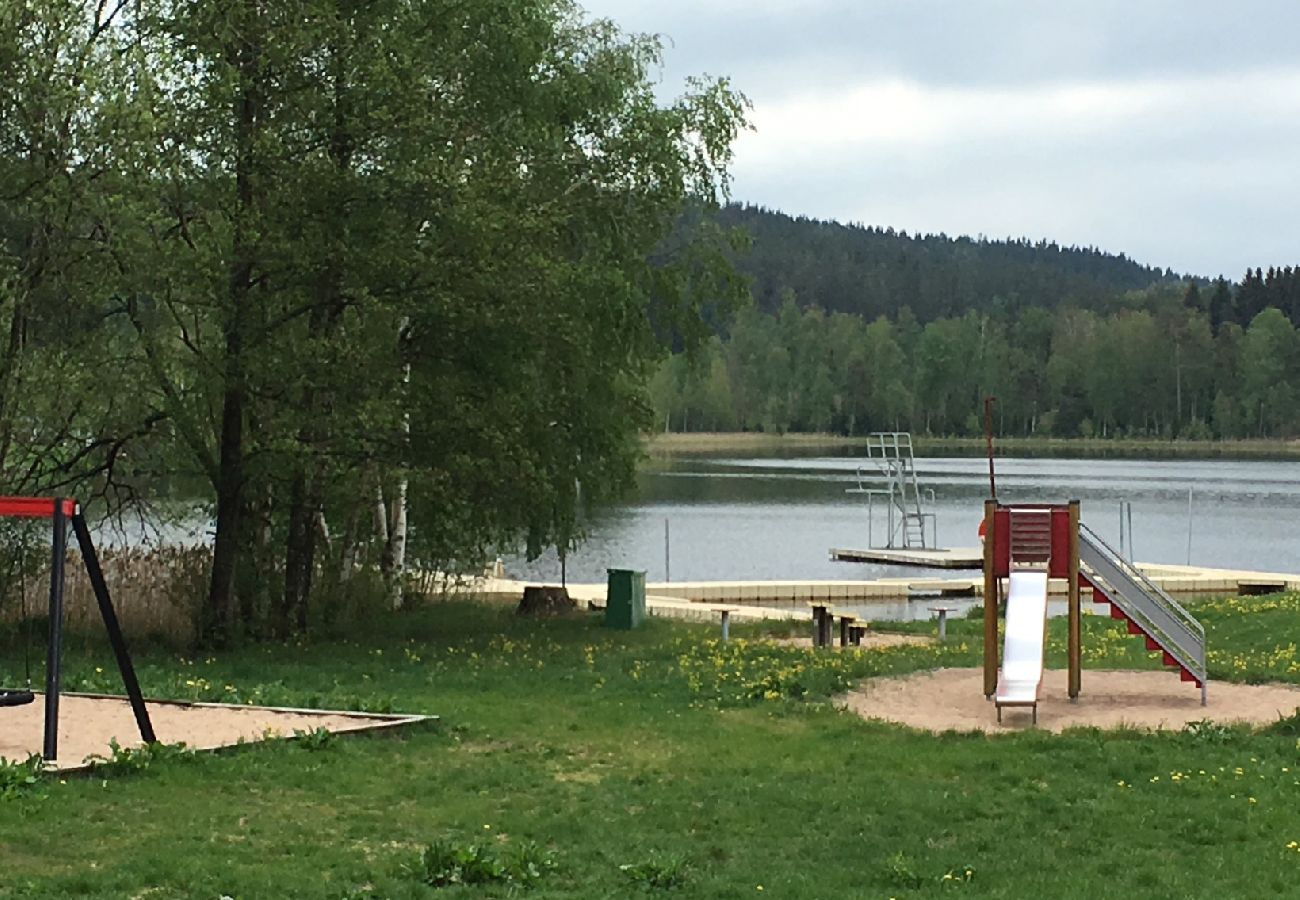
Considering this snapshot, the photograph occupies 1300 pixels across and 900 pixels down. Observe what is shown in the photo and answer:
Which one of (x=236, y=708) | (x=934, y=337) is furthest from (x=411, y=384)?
(x=934, y=337)

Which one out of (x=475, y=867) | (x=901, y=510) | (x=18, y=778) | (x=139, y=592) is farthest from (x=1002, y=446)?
(x=475, y=867)

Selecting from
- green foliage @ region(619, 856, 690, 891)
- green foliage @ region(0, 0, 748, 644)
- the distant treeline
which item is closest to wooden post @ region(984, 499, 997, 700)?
green foliage @ region(0, 0, 748, 644)

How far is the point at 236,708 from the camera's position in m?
12.0

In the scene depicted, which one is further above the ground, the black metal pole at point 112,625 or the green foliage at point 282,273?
the green foliage at point 282,273

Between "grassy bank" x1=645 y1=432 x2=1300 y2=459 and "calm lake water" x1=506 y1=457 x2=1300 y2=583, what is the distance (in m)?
28.3

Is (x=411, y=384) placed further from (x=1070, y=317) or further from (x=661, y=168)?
(x=1070, y=317)

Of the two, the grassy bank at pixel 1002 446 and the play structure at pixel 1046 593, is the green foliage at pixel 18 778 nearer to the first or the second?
the play structure at pixel 1046 593

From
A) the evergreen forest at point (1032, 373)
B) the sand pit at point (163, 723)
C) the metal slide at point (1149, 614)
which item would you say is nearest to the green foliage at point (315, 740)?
the sand pit at point (163, 723)

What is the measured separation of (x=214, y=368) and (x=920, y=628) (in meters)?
10.3

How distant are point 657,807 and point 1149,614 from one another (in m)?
6.72

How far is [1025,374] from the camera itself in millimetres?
144875

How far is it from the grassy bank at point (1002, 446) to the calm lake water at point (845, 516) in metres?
→ 28.3

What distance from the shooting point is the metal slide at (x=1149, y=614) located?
14.1m

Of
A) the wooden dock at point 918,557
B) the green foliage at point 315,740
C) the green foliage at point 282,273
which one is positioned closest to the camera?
the green foliage at point 315,740
